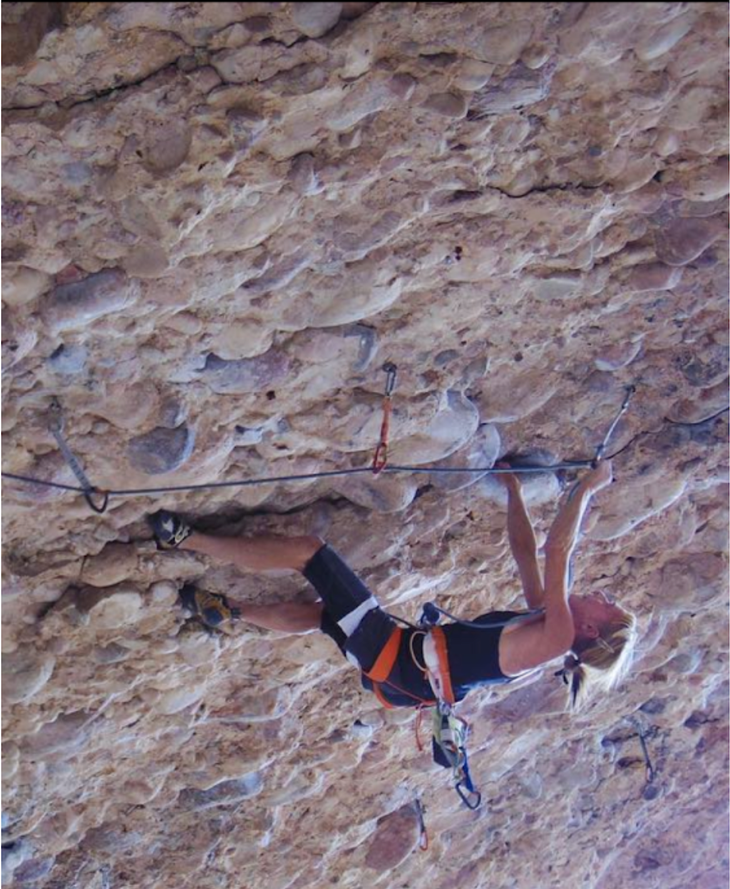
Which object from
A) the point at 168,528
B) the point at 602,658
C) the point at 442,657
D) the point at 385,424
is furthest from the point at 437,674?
the point at 168,528

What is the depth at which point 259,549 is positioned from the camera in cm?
281

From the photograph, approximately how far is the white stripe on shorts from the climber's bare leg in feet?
0.58

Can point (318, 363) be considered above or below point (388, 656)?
above

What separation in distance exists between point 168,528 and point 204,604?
287 millimetres

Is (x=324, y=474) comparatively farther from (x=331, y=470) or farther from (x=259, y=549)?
(x=259, y=549)

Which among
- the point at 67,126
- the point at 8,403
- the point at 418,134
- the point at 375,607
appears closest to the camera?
the point at 67,126

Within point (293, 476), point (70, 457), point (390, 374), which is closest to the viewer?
point (70, 457)

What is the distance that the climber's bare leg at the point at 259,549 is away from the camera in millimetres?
2754

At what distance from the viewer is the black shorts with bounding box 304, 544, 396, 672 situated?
2.84m

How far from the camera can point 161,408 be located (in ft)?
7.98

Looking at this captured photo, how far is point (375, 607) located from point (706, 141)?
1409 millimetres

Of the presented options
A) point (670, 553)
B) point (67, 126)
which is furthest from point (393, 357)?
point (670, 553)

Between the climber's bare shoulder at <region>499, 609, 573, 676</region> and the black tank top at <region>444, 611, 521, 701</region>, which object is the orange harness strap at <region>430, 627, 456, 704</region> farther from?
the climber's bare shoulder at <region>499, 609, 573, 676</region>

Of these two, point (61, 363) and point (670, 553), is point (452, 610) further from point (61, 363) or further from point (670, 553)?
point (61, 363)
